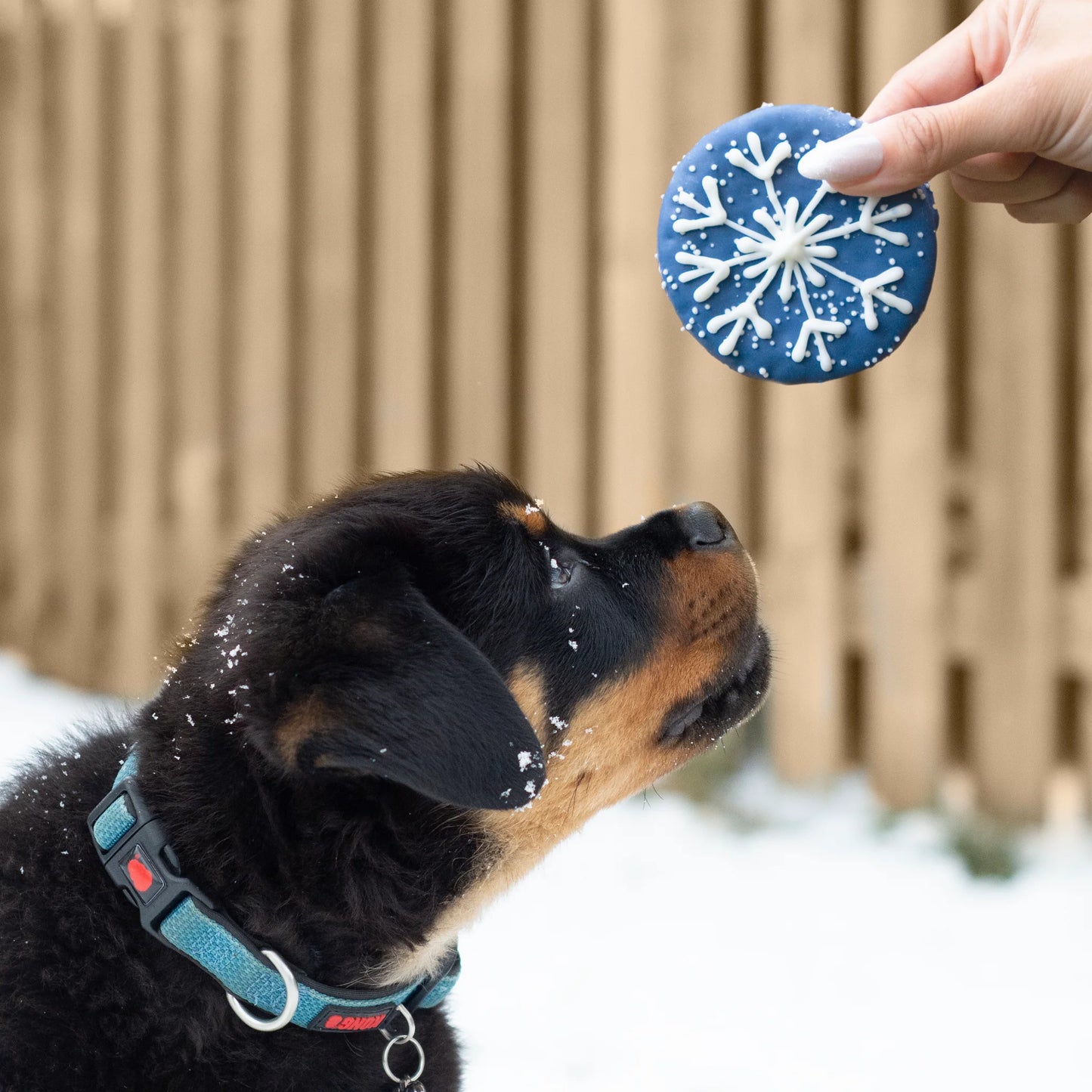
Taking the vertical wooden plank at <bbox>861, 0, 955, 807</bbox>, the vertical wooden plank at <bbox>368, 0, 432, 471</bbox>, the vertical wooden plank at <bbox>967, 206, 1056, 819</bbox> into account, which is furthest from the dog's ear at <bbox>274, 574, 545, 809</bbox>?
the vertical wooden plank at <bbox>368, 0, 432, 471</bbox>

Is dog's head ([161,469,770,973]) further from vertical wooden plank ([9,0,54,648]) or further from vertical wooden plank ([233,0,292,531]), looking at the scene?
vertical wooden plank ([9,0,54,648])

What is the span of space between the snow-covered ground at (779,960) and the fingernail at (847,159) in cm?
224

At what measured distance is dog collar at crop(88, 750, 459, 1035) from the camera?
84.3 inches

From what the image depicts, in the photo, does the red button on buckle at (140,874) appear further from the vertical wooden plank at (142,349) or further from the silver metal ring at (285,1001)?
the vertical wooden plank at (142,349)

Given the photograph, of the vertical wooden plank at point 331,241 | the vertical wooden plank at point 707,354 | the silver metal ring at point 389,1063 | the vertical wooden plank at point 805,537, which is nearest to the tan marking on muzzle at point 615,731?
the silver metal ring at point 389,1063

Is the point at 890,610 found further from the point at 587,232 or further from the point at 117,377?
the point at 117,377

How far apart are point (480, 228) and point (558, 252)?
1.23 ft

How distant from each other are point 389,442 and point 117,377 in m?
1.71

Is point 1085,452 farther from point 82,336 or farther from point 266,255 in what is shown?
point 82,336

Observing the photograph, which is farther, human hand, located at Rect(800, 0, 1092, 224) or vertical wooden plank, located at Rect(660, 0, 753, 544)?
vertical wooden plank, located at Rect(660, 0, 753, 544)

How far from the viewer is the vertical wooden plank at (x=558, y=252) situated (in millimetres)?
4883

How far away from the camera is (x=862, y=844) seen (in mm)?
4434

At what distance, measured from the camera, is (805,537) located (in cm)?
458

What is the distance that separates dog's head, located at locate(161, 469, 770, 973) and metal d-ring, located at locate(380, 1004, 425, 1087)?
12.7 inches
